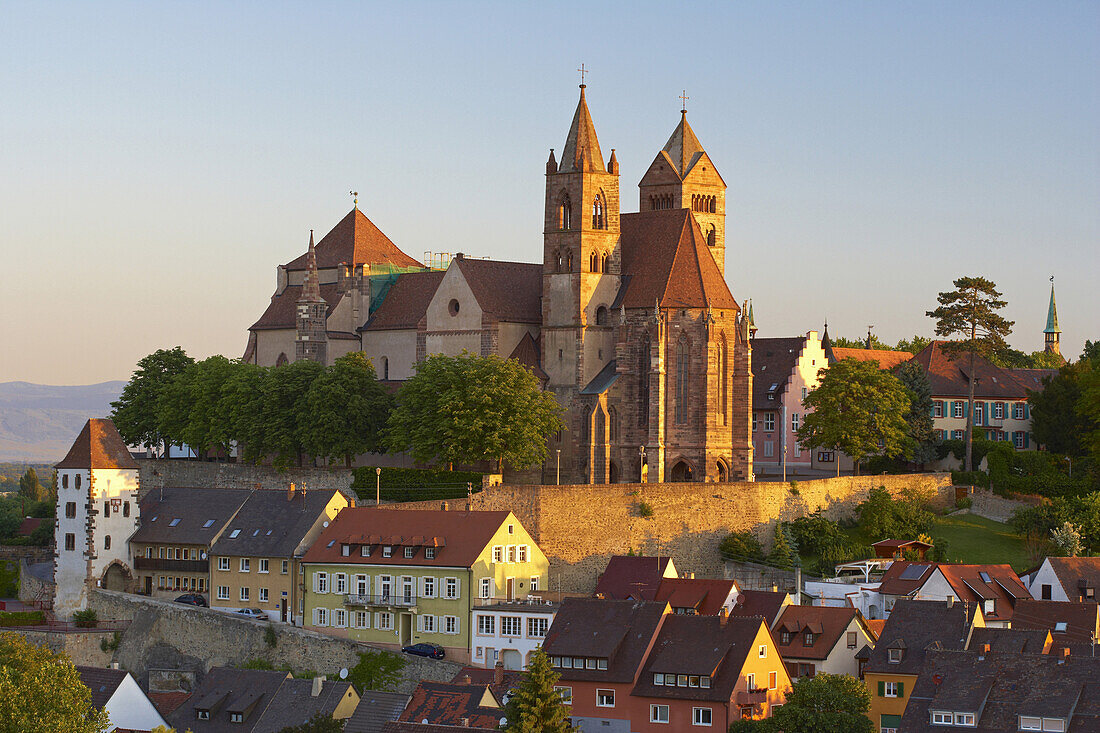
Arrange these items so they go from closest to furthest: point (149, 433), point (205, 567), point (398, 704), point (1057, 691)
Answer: point (1057, 691), point (398, 704), point (205, 567), point (149, 433)

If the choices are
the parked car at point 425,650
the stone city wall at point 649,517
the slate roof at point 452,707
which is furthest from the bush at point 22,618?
the slate roof at point 452,707

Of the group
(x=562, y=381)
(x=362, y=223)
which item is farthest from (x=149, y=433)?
(x=562, y=381)

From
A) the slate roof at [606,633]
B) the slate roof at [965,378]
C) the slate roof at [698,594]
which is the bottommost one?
the slate roof at [606,633]

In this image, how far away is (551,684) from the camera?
6241 centimetres

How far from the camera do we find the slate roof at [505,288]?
105 meters

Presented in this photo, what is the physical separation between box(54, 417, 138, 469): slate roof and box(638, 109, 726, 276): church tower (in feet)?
120

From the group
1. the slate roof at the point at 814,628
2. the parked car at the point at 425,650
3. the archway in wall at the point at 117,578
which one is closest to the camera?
the slate roof at the point at 814,628

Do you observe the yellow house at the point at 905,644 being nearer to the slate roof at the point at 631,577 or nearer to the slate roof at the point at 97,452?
the slate roof at the point at 631,577

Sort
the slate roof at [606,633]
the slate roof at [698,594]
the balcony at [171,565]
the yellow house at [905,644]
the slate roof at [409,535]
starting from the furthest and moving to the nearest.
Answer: the balcony at [171,565], the slate roof at [409,535], the slate roof at [698,594], the slate roof at [606,633], the yellow house at [905,644]

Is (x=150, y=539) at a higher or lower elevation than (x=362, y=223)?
lower

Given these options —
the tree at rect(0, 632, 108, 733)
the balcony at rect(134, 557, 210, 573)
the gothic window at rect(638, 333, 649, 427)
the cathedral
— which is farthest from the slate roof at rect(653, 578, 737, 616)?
the tree at rect(0, 632, 108, 733)

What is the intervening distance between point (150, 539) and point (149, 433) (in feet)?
84.3

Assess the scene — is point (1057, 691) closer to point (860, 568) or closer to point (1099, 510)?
point (860, 568)

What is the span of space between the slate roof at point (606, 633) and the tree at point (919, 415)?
38220mm
